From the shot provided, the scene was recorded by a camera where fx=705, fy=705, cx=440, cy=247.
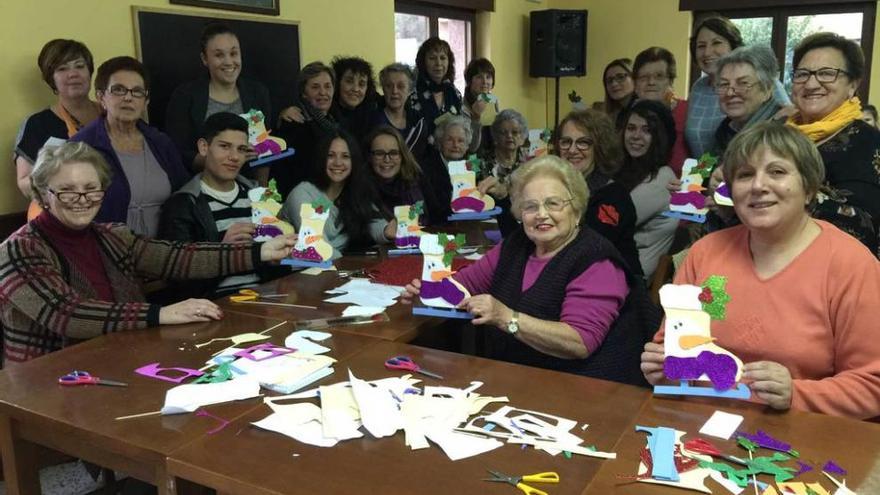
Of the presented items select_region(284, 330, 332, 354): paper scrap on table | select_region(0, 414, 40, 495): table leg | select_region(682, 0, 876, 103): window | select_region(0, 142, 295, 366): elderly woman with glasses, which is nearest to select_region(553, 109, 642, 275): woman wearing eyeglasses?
select_region(284, 330, 332, 354): paper scrap on table

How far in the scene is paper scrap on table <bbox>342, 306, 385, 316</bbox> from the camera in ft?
7.82

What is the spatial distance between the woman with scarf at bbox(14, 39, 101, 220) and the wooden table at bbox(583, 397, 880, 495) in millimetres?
2830

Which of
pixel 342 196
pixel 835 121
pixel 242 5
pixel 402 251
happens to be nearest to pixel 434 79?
pixel 242 5

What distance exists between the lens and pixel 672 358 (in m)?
1.64

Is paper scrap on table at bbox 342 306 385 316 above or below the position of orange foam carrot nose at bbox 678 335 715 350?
below

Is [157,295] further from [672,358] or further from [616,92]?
[616,92]

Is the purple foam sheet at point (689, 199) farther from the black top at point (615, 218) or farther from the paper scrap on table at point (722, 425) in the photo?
the paper scrap on table at point (722, 425)

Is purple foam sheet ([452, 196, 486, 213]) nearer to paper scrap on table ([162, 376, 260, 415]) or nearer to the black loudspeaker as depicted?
paper scrap on table ([162, 376, 260, 415])

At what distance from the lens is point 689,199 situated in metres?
3.07

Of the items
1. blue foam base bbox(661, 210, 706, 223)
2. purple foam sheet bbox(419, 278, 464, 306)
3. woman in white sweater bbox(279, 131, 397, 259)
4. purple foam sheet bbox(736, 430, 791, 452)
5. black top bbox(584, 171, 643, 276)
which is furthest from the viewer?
woman in white sweater bbox(279, 131, 397, 259)

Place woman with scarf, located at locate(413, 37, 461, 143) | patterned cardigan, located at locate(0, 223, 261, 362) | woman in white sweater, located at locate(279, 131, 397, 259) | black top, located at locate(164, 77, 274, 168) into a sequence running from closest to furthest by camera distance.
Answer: patterned cardigan, located at locate(0, 223, 261, 362) → woman in white sweater, located at locate(279, 131, 397, 259) → black top, located at locate(164, 77, 274, 168) → woman with scarf, located at locate(413, 37, 461, 143)

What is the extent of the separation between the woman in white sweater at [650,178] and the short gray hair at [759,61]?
1.13 ft

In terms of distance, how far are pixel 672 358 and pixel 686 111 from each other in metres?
2.67

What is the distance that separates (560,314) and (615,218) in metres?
0.76
